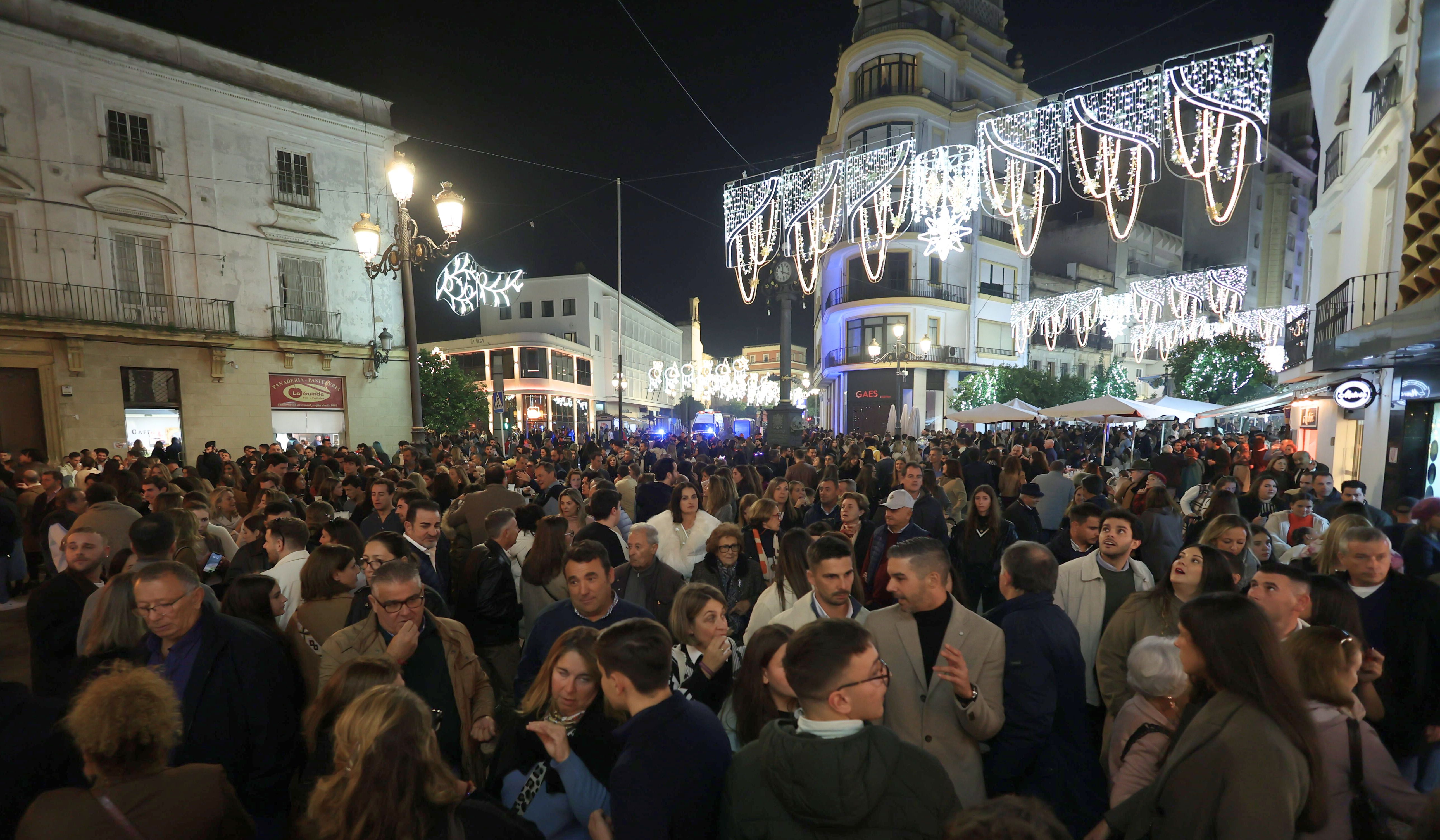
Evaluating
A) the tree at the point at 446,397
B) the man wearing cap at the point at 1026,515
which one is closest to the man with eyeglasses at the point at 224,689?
the man wearing cap at the point at 1026,515

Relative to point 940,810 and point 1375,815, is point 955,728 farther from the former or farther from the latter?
point 1375,815

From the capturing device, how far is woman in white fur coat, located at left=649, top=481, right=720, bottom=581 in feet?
17.5

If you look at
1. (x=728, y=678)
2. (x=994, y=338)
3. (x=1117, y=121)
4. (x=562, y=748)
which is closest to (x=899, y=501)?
(x=728, y=678)

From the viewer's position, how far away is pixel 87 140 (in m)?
15.3

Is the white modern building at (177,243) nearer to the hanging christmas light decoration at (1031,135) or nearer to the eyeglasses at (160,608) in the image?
the hanging christmas light decoration at (1031,135)

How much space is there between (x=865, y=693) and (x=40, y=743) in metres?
2.66

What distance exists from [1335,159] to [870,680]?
18.3 m

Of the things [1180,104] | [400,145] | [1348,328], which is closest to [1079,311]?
[1348,328]

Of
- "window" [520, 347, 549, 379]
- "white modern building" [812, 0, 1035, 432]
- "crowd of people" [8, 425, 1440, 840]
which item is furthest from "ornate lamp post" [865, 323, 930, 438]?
"crowd of people" [8, 425, 1440, 840]

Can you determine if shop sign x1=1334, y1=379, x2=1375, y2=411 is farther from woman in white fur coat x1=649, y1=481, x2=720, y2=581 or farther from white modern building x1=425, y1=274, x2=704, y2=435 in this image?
white modern building x1=425, y1=274, x2=704, y2=435

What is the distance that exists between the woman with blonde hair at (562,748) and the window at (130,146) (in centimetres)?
2123

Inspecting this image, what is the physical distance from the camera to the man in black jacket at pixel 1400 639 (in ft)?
9.86

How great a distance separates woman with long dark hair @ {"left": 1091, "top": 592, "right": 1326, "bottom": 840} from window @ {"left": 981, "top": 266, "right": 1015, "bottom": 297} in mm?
36529

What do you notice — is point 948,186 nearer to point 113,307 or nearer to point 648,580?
point 648,580
